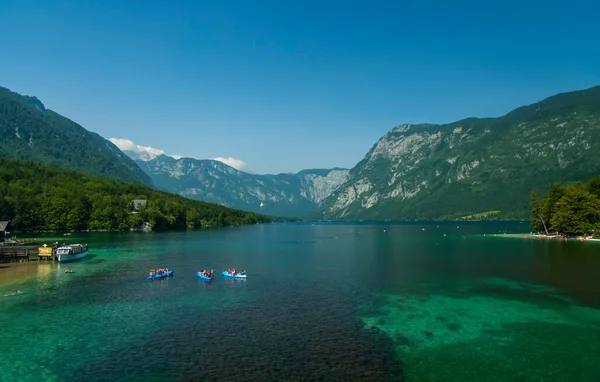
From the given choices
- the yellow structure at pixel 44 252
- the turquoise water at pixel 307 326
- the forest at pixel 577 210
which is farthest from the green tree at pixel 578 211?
the yellow structure at pixel 44 252

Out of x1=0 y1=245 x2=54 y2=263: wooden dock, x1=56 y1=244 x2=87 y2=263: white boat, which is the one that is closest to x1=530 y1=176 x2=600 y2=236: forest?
x1=56 y1=244 x2=87 y2=263: white boat

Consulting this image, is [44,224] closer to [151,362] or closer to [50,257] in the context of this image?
[50,257]

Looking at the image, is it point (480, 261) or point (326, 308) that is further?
point (480, 261)

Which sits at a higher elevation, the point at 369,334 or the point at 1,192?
the point at 1,192

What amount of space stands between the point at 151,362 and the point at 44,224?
20202 cm

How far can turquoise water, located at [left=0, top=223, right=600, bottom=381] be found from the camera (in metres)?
28.1

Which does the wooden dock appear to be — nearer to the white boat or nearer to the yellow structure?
the yellow structure

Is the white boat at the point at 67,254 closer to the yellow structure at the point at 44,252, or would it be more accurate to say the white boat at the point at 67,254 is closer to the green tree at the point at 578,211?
the yellow structure at the point at 44,252

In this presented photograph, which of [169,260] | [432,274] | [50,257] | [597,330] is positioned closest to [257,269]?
[169,260]

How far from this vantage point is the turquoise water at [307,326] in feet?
92.3

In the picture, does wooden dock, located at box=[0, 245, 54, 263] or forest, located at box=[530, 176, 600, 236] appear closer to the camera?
wooden dock, located at box=[0, 245, 54, 263]

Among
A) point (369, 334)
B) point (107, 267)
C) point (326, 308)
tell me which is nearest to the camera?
point (369, 334)

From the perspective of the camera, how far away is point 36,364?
95.6 ft

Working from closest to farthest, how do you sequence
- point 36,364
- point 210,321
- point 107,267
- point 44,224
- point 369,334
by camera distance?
1. point 36,364
2. point 369,334
3. point 210,321
4. point 107,267
5. point 44,224
